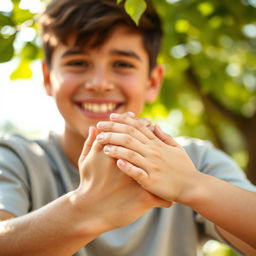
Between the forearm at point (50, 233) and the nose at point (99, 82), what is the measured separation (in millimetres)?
641

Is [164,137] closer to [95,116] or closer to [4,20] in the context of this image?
[95,116]

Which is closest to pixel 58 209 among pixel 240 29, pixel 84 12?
pixel 84 12

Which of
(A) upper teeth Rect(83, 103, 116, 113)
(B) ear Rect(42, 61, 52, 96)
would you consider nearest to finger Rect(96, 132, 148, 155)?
(A) upper teeth Rect(83, 103, 116, 113)

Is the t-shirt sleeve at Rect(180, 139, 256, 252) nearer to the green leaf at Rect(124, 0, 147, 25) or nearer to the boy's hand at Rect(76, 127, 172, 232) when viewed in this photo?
the boy's hand at Rect(76, 127, 172, 232)

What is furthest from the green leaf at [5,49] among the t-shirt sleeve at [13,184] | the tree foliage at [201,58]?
the t-shirt sleeve at [13,184]

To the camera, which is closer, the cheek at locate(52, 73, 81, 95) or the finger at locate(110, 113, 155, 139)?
the finger at locate(110, 113, 155, 139)

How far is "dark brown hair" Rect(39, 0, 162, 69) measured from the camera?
2.00 m

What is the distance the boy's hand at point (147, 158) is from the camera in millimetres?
1437

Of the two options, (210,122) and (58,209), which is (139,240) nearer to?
(58,209)

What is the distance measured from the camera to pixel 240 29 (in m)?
2.84

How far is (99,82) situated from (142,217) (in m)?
0.56

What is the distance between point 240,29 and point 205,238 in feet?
4.35

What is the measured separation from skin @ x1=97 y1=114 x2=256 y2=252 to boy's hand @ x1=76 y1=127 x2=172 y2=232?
30mm

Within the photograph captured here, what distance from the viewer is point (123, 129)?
148cm
